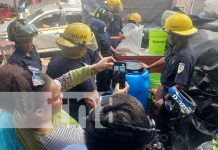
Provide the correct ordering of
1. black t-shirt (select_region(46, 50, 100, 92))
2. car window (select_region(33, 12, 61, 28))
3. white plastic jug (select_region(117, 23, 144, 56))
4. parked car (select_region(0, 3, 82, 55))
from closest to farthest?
black t-shirt (select_region(46, 50, 100, 92)) < white plastic jug (select_region(117, 23, 144, 56)) < parked car (select_region(0, 3, 82, 55)) < car window (select_region(33, 12, 61, 28))

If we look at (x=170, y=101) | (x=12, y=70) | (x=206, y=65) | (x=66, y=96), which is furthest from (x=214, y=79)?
(x=12, y=70)

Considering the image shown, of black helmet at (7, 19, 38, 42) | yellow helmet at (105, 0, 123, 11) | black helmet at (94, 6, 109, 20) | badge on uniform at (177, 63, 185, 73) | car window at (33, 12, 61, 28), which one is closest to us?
badge on uniform at (177, 63, 185, 73)

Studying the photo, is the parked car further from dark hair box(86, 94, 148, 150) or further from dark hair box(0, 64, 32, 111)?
dark hair box(86, 94, 148, 150)

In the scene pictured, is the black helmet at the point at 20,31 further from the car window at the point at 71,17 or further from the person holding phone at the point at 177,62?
the car window at the point at 71,17

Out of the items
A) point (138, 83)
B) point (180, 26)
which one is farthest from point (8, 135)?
point (180, 26)

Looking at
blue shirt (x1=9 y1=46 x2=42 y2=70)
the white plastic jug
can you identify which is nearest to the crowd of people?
blue shirt (x1=9 y1=46 x2=42 y2=70)

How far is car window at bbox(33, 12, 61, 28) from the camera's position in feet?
25.3

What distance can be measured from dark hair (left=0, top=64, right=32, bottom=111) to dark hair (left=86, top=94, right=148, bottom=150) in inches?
16.9

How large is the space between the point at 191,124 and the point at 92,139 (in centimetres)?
236

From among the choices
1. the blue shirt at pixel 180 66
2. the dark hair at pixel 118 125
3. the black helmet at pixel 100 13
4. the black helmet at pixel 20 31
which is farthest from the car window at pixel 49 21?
the dark hair at pixel 118 125

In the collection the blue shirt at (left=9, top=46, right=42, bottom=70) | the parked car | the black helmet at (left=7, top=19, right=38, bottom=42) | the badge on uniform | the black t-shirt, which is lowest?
the parked car

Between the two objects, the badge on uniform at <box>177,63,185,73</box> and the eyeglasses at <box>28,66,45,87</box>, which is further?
the badge on uniform at <box>177,63,185,73</box>

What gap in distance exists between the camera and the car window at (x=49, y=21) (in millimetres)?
7721

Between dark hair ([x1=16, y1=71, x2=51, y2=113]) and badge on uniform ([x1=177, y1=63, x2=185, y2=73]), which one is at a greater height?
dark hair ([x1=16, y1=71, x2=51, y2=113])
